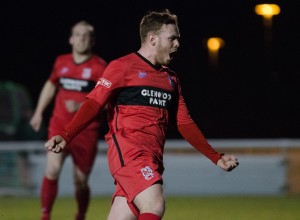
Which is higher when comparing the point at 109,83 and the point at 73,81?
the point at 109,83

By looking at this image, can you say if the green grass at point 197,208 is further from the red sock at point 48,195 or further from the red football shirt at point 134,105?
the red football shirt at point 134,105

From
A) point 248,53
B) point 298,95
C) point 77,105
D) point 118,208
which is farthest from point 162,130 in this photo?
point 248,53

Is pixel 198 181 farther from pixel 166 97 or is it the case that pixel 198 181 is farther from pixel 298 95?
pixel 298 95

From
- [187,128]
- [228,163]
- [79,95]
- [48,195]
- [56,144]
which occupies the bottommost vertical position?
[48,195]

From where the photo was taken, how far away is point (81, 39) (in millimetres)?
10844

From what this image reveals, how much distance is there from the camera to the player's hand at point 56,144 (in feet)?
22.7

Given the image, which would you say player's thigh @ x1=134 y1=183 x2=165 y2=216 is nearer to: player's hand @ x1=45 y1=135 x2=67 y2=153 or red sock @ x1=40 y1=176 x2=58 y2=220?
player's hand @ x1=45 y1=135 x2=67 y2=153

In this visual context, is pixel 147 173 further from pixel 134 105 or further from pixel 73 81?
pixel 73 81

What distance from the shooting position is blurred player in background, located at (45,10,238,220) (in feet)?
23.6

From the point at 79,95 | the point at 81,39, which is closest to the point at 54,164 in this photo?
the point at 79,95

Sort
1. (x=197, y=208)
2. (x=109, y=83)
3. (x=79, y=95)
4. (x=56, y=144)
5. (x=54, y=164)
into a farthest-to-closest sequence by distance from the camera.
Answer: (x=197, y=208), (x=79, y=95), (x=54, y=164), (x=109, y=83), (x=56, y=144)

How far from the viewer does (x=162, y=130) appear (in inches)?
295

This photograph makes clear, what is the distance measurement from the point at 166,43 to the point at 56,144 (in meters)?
1.20

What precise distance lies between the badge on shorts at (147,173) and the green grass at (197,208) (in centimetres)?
509
